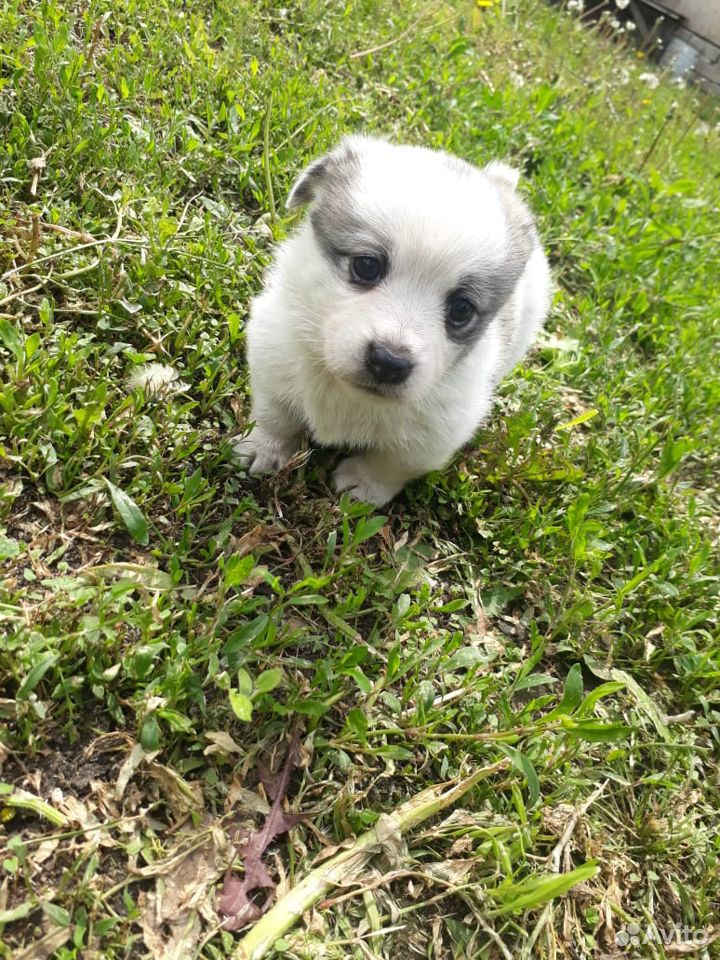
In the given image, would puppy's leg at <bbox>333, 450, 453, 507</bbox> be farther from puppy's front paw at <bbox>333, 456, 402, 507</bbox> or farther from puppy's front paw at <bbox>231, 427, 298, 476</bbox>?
puppy's front paw at <bbox>231, 427, 298, 476</bbox>

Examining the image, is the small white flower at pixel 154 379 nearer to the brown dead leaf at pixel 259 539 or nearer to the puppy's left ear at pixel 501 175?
the brown dead leaf at pixel 259 539

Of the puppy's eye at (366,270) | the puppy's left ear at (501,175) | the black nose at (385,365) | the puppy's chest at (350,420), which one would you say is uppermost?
the puppy's left ear at (501,175)

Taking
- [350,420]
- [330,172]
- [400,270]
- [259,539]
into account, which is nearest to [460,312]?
[400,270]

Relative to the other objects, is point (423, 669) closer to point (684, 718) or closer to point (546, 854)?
point (546, 854)

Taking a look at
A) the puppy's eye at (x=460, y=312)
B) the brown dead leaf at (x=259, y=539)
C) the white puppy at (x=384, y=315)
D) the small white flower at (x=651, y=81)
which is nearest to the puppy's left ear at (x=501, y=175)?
the white puppy at (x=384, y=315)

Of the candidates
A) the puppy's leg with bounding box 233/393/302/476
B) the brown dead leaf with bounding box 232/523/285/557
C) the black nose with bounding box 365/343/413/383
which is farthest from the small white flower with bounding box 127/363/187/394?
the black nose with bounding box 365/343/413/383

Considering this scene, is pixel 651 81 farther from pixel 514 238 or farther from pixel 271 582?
pixel 271 582

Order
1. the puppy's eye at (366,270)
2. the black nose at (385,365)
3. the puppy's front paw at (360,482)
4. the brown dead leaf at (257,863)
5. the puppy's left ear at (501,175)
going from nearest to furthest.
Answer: the brown dead leaf at (257,863)
the black nose at (385,365)
the puppy's eye at (366,270)
the puppy's front paw at (360,482)
the puppy's left ear at (501,175)
